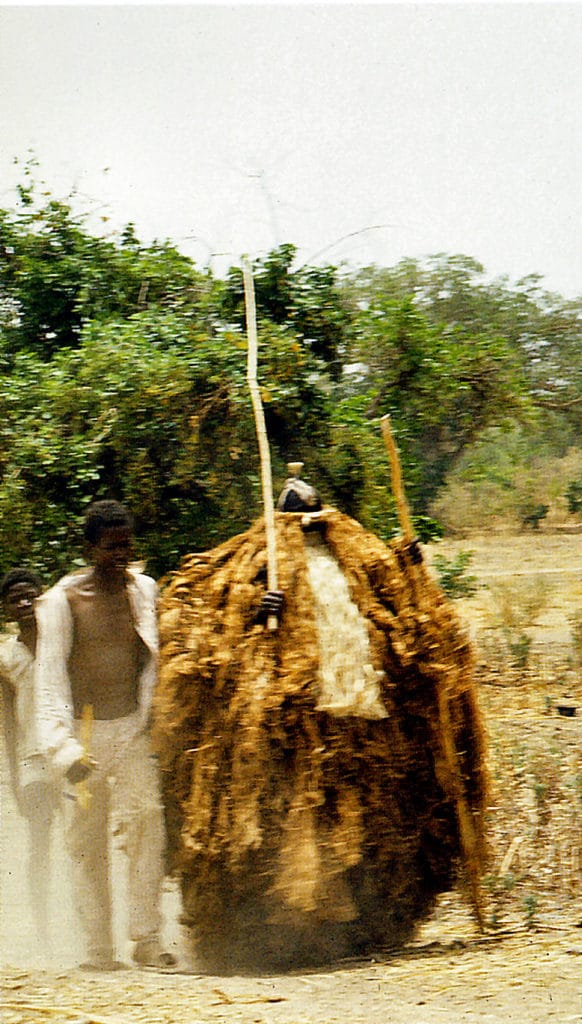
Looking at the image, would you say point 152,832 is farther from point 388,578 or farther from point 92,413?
point 92,413

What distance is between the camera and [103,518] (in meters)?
4.09

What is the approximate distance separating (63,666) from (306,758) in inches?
34.9

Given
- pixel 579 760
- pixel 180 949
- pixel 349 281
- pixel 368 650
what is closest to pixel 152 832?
pixel 180 949

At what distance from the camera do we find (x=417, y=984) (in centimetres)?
375

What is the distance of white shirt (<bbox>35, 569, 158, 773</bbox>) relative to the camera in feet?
13.0

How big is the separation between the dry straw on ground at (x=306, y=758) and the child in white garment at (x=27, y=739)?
0.84 m

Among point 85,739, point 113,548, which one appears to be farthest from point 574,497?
point 85,739

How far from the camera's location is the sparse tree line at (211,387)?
679 cm

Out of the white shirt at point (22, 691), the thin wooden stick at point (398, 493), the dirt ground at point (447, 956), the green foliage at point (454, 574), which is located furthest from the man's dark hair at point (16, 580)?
the green foliage at point (454, 574)

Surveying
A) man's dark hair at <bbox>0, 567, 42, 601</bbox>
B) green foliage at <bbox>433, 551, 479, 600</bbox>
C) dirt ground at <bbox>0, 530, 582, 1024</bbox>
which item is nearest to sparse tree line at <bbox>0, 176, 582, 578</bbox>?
green foliage at <bbox>433, 551, 479, 600</bbox>

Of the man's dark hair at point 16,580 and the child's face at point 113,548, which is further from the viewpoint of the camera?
the man's dark hair at point 16,580

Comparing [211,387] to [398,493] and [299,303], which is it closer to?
[299,303]

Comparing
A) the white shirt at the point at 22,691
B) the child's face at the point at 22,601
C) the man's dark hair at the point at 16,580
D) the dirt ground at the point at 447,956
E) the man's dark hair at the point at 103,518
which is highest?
the man's dark hair at the point at 103,518

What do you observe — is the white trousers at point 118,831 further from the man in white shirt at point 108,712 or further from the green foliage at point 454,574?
the green foliage at point 454,574
